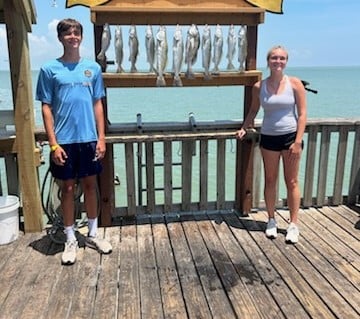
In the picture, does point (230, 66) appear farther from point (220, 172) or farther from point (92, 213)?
point (92, 213)

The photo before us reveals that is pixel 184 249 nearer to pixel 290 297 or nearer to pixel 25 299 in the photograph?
pixel 290 297

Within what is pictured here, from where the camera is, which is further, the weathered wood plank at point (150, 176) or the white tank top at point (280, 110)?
the weathered wood plank at point (150, 176)

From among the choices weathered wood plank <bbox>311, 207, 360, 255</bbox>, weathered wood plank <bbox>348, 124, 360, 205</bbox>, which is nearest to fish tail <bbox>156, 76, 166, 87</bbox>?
weathered wood plank <bbox>311, 207, 360, 255</bbox>

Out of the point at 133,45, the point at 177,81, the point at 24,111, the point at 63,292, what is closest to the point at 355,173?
the point at 177,81

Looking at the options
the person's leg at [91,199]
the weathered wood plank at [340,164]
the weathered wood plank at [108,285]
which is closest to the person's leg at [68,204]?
the person's leg at [91,199]

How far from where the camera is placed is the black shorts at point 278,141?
319cm

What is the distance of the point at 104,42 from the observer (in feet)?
10.4

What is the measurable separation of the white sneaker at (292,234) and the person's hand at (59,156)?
1906 millimetres

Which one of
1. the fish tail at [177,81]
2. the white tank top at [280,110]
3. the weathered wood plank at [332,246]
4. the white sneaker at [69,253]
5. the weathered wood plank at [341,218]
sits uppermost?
the fish tail at [177,81]

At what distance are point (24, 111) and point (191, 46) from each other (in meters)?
1.45

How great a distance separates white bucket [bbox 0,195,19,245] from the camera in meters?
3.23

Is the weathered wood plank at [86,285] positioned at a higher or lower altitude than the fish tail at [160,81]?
lower

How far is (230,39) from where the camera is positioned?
3.29m

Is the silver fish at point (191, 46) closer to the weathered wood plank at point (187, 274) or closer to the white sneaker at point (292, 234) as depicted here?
the weathered wood plank at point (187, 274)
